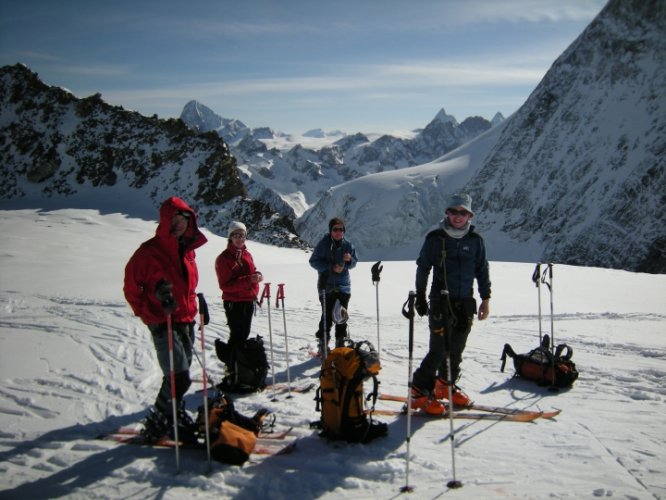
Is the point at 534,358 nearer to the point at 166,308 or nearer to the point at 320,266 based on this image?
the point at 320,266

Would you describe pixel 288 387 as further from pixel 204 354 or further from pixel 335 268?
pixel 335 268

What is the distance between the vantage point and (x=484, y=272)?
19.8ft

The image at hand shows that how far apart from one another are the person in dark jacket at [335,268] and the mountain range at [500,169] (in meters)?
40.5

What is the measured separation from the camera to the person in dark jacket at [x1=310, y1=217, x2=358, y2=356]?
7957 millimetres

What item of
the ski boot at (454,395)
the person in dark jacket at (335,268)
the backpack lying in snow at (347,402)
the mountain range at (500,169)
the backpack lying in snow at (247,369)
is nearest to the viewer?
the backpack lying in snow at (347,402)

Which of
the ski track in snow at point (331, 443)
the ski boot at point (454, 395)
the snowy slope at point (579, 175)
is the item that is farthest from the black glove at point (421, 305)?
the snowy slope at point (579, 175)

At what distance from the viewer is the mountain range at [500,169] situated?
53688mm

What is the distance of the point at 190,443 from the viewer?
5.03 m

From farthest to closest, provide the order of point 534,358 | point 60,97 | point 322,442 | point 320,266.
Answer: point 60,97 → point 320,266 → point 534,358 → point 322,442

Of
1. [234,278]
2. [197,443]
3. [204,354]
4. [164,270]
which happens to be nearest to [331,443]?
[197,443]

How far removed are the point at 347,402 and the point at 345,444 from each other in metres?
0.43

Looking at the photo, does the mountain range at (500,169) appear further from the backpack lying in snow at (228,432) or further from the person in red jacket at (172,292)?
the backpack lying in snow at (228,432)

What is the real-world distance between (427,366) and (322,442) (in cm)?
162

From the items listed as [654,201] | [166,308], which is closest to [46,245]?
[166,308]
